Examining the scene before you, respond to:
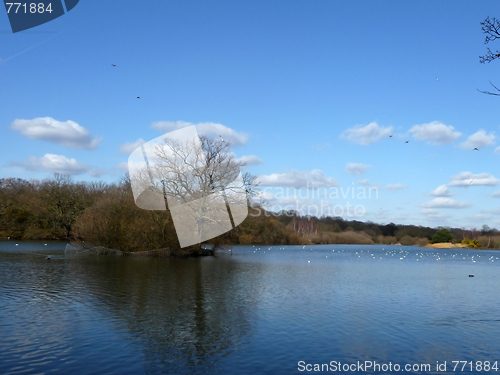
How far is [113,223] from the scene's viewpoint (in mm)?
39688

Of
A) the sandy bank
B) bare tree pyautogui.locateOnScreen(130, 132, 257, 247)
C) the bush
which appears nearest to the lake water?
bare tree pyautogui.locateOnScreen(130, 132, 257, 247)

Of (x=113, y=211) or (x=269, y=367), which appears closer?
(x=269, y=367)

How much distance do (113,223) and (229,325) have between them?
30.0 metres

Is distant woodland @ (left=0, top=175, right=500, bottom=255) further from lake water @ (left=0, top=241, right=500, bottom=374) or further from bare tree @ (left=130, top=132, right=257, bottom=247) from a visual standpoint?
lake water @ (left=0, top=241, right=500, bottom=374)

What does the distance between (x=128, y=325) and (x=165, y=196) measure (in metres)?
27.1

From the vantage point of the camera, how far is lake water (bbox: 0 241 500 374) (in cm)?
910

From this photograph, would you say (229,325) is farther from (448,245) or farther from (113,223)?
(448,245)

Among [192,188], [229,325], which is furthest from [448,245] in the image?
[229,325]

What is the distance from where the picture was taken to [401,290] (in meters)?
20.4

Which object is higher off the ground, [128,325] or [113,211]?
[113,211]

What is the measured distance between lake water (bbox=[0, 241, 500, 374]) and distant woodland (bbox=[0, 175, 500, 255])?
56.7 feet

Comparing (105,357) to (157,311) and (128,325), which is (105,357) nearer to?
(128,325)

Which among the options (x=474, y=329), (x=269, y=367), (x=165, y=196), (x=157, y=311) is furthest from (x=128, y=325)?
(x=165, y=196)

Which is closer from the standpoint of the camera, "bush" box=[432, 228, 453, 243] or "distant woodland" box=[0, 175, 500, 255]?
"distant woodland" box=[0, 175, 500, 255]
